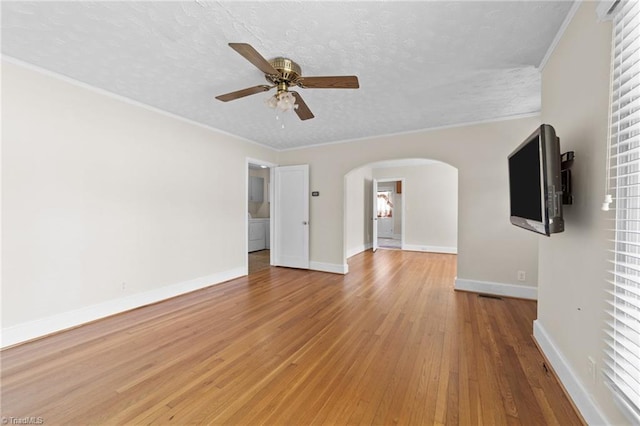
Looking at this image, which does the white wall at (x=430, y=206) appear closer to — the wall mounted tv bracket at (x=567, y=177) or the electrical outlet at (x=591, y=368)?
the wall mounted tv bracket at (x=567, y=177)

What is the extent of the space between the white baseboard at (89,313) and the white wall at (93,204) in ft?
0.03

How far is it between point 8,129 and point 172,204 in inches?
63.2

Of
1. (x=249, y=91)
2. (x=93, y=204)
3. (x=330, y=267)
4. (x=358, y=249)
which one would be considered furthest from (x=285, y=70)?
(x=358, y=249)

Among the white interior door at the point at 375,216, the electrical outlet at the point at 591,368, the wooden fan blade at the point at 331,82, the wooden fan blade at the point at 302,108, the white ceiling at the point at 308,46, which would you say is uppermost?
the white ceiling at the point at 308,46

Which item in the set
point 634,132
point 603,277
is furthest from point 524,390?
point 634,132

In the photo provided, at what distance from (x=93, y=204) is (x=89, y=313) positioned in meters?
1.19

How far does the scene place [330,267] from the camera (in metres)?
4.95

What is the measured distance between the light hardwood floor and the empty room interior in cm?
2

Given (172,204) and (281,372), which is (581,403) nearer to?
(281,372)

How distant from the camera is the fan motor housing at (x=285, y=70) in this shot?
6.97 ft

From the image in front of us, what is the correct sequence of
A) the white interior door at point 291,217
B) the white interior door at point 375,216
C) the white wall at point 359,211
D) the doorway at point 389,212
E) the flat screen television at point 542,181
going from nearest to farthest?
the flat screen television at point 542,181, the white interior door at point 291,217, the white wall at point 359,211, the white interior door at point 375,216, the doorway at point 389,212

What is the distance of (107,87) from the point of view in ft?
8.96

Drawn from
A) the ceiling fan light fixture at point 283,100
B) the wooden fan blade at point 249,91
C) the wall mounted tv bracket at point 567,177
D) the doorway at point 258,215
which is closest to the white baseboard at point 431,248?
the doorway at point 258,215

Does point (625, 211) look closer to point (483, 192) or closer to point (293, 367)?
point (293, 367)
